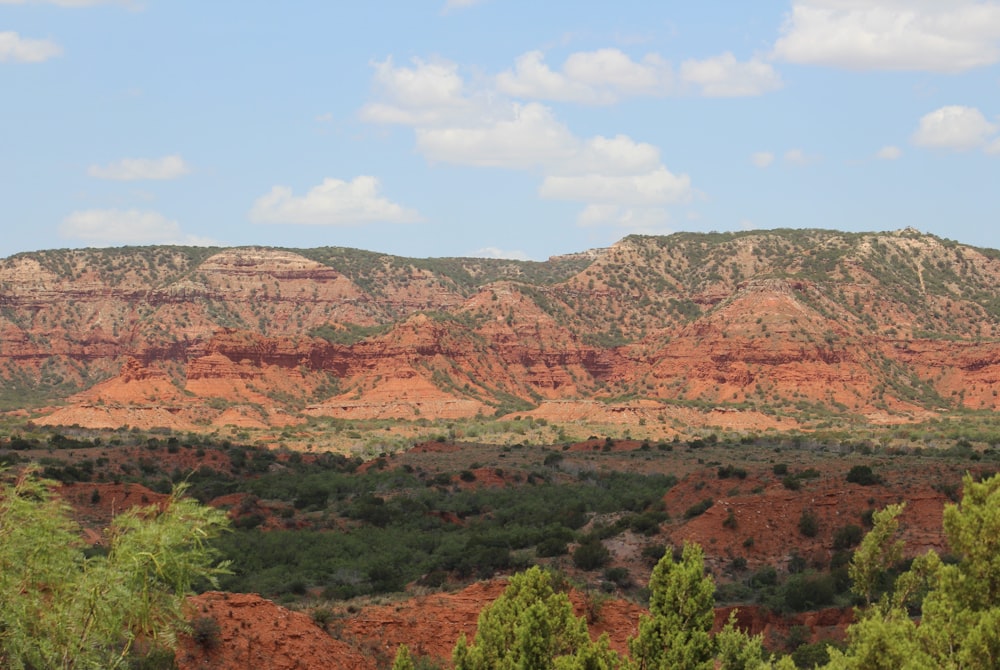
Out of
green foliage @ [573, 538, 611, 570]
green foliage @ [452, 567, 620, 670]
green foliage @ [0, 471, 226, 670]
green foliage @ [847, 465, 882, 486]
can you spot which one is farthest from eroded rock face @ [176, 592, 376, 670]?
green foliage @ [847, 465, 882, 486]

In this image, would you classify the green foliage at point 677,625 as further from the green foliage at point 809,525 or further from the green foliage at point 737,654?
the green foliage at point 809,525

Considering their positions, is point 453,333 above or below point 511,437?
above

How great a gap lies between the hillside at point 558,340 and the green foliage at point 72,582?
88.0 meters

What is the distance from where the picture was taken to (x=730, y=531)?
133 ft

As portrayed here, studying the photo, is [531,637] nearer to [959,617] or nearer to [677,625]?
[677,625]

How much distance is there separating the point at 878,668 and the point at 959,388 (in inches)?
4414

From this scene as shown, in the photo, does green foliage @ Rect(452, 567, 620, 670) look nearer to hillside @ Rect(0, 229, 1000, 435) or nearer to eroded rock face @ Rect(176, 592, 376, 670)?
eroded rock face @ Rect(176, 592, 376, 670)

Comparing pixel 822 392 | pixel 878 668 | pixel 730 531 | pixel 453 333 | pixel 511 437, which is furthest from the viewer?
pixel 453 333

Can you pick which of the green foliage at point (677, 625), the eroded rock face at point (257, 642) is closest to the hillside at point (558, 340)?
the eroded rock face at point (257, 642)

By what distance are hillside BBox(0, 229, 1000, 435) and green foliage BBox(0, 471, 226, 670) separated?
88.0 metres

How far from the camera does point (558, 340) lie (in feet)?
468

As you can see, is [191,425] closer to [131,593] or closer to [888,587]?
[888,587]

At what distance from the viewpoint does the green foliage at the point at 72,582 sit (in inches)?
569

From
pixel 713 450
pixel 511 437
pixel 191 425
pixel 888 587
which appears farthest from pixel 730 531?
pixel 191 425
